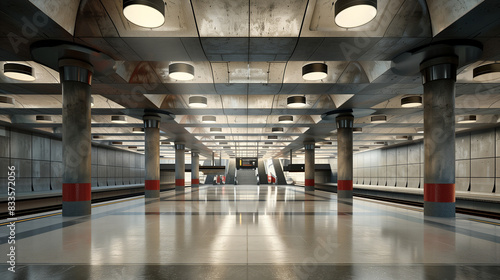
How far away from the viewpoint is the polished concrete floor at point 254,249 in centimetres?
399

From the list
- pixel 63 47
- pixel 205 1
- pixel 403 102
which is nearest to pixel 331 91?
pixel 403 102

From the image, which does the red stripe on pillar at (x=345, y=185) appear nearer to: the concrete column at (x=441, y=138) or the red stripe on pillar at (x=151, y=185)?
the concrete column at (x=441, y=138)

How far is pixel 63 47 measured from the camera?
8.44 meters

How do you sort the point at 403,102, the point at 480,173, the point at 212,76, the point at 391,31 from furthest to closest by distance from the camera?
the point at 480,173, the point at 403,102, the point at 212,76, the point at 391,31

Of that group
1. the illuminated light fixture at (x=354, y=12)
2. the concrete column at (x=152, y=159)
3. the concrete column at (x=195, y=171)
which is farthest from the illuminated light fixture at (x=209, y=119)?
the concrete column at (x=195, y=171)

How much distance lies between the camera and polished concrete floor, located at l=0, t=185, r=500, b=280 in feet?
13.1

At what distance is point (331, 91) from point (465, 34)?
5676 millimetres

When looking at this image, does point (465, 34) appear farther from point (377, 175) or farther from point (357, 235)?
point (377, 175)

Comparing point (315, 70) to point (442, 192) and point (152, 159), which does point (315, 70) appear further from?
point (152, 159)

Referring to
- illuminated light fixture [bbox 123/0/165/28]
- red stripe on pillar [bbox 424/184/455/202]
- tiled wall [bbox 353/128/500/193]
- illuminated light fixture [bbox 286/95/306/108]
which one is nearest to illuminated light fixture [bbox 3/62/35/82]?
illuminated light fixture [bbox 123/0/165/28]

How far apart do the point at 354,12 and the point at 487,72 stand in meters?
7.61

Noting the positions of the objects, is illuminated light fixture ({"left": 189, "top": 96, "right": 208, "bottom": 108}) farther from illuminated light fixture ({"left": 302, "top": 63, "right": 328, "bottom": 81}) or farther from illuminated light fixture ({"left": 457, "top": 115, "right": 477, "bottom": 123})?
illuminated light fixture ({"left": 457, "top": 115, "right": 477, "bottom": 123})

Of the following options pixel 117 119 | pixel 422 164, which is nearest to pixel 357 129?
pixel 422 164

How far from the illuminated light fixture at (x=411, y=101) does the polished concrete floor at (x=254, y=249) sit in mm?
8161
